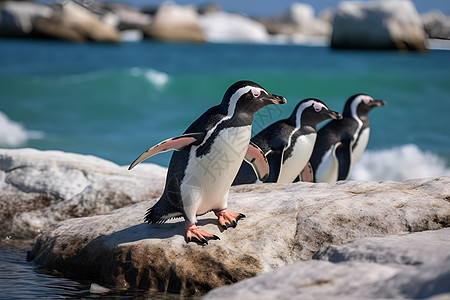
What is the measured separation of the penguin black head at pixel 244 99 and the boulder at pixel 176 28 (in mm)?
62890

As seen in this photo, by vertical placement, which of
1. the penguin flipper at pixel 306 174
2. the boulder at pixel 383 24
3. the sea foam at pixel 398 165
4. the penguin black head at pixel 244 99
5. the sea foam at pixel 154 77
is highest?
the boulder at pixel 383 24

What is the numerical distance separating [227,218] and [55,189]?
219cm

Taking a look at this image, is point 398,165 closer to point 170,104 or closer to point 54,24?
point 170,104

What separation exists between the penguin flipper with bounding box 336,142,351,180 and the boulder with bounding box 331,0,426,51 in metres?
36.4

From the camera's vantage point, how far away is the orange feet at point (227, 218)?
12.9 feet

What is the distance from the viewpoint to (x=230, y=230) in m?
3.94

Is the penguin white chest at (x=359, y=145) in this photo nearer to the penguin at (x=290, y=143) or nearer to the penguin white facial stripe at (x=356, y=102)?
the penguin white facial stripe at (x=356, y=102)

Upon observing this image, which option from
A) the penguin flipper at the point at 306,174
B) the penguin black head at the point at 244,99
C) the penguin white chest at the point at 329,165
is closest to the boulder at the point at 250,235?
the penguin black head at the point at 244,99

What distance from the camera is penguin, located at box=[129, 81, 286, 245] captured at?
3766 millimetres

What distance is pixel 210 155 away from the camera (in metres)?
3.76

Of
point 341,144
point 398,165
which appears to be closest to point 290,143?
point 341,144

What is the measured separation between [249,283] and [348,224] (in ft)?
4.49

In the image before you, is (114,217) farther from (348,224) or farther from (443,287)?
(443,287)

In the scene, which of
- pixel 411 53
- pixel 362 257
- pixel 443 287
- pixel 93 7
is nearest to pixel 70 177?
pixel 93 7
